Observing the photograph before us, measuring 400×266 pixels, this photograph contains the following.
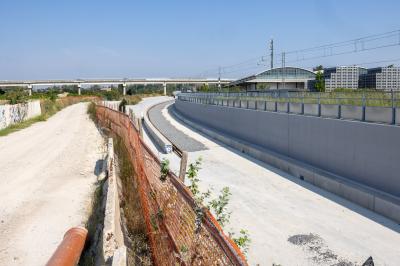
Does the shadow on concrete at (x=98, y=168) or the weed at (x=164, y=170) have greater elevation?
the weed at (x=164, y=170)

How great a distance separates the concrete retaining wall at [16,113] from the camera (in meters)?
34.3

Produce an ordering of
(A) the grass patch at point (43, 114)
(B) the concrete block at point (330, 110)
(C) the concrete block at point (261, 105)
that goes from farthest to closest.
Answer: (A) the grass patch at point (43, 114) → (C) the concrete block at point (261, 105) → (B) the concrete block at point (330, 110)

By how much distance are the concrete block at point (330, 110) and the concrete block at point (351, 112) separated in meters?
0.32

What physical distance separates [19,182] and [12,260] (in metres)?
7.32

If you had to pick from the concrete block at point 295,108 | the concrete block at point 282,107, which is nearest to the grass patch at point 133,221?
the concrete block at point 295,108

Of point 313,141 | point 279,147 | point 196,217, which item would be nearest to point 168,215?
point 196,217

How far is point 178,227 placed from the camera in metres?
5.11

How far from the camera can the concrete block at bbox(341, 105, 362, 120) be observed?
1220 cm

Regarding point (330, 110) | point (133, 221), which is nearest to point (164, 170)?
point (133, 221)

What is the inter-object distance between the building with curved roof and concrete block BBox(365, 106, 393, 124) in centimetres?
6293

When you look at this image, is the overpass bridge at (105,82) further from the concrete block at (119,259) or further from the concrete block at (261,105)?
the concrete block at (119,259)

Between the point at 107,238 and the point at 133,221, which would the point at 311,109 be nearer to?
the point at 133,221

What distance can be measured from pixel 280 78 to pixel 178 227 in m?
75.6

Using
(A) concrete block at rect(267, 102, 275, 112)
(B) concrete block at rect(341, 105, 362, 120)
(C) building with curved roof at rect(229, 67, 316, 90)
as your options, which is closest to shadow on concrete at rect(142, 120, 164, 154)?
(A) concrete block at rect(267, 102, 275, 112)
